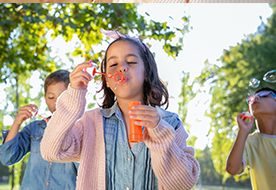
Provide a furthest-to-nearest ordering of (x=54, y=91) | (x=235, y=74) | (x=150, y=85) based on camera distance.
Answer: (x=235, y=74) → (x=54, y=91) → (x=150, y=85)

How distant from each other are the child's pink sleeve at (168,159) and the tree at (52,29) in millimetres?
1607

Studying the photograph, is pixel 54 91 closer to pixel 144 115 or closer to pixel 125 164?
pixel 125 164

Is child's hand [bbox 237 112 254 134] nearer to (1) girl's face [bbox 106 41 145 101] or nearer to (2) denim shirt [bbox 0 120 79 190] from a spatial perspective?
(1) girl's face [bbox 106 41 145 101]

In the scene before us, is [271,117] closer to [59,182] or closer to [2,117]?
[59,182]

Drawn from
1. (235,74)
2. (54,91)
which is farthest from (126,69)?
(235,74)

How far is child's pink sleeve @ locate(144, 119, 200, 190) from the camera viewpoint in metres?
0.78

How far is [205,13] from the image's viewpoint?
8.66ft

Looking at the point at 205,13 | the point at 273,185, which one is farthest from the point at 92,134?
the point at 205,13

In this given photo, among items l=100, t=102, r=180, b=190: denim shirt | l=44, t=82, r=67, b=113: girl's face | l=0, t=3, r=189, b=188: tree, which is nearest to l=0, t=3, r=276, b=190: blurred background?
l=0, t=3, r=189, b=188: tree

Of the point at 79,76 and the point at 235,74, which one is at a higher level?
the point at 235,74

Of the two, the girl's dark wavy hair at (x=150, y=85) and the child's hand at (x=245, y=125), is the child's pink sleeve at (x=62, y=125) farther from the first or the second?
the child's hand at (x=245, y=125)

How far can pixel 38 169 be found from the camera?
1.35 meters

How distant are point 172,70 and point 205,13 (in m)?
0.69

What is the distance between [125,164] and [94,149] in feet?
0.42
